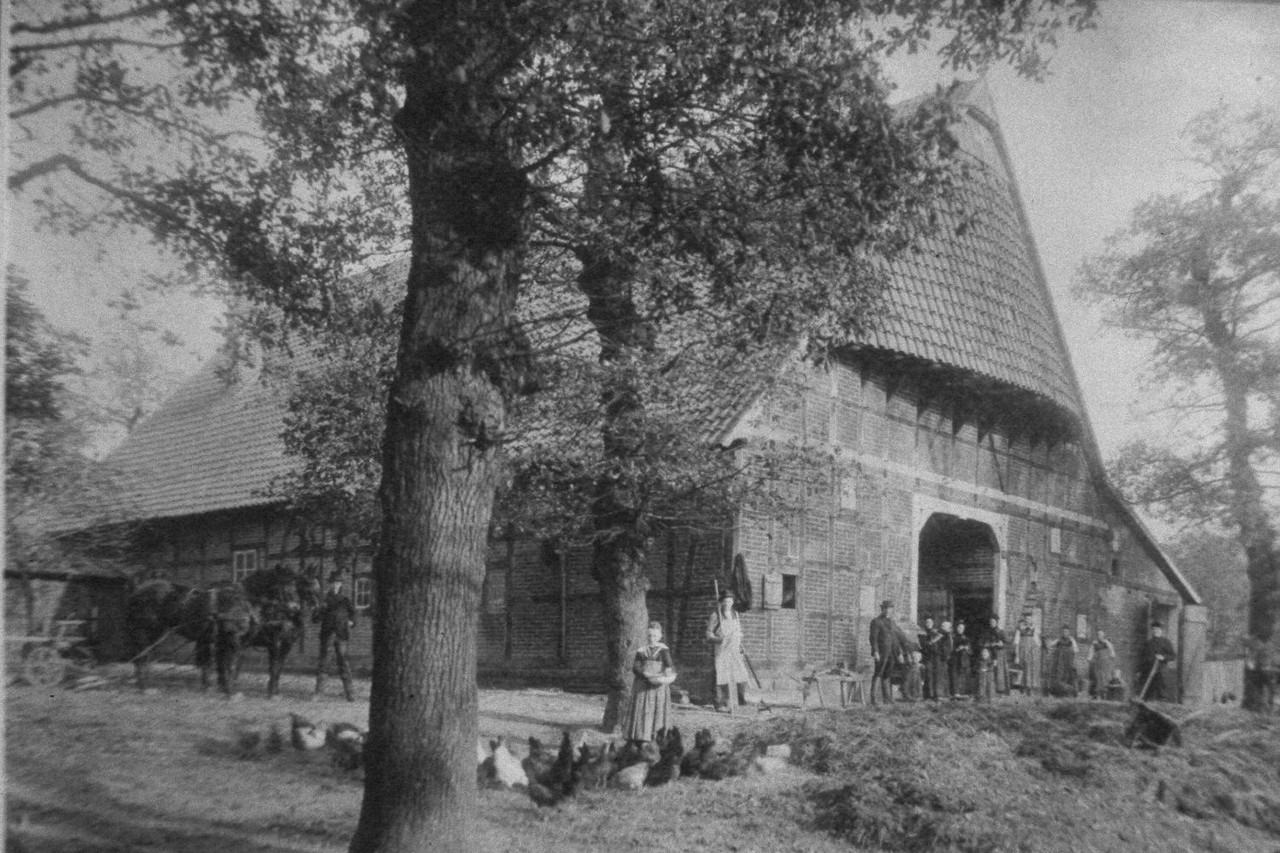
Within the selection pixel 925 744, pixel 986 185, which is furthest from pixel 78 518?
pixel 986 185

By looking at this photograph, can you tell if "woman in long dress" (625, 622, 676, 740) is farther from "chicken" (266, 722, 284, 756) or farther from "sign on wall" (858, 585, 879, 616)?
"sign on wall" (858, 585, 879, 616)

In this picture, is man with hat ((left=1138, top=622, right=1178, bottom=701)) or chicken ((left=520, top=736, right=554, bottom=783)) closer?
chicken ((left=520, top=736, right=554, bottom=783))

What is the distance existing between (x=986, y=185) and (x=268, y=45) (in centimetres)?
1375

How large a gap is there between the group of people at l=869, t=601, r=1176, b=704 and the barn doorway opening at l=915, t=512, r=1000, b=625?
0.38m

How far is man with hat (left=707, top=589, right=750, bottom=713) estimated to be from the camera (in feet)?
43.9

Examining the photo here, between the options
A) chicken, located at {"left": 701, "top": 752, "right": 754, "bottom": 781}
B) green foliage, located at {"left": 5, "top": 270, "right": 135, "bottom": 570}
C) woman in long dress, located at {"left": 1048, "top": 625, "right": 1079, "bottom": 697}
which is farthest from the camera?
woman in long dress, located at {"left": 1048, "top": 625, "right": 1079, "bottom": 697}

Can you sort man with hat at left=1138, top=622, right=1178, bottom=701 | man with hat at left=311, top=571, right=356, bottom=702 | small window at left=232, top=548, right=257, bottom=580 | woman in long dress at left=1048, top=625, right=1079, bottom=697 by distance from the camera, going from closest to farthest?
man with hat at left=311, top=571, right=356, bottom=702
man with hat at left=1138, top=622, right=1178, bottom=701
woman in long dress at left=1048, top=625, right=1079, bottom=697
small window at left=232, top=548, right=257, bottom=580

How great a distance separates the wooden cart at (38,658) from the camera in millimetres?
7289

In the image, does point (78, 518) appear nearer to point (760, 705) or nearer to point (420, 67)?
point (420, 67)

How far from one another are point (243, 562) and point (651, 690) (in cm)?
1244

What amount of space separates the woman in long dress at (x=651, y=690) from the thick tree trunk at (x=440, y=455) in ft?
14.9

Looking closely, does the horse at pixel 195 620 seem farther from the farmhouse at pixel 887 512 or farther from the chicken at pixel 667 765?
the chicken at pixel 667 765

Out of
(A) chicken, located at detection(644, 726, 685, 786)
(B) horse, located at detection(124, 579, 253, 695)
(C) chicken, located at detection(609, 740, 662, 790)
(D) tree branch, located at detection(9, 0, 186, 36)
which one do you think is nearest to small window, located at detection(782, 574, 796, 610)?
(C) chicken, located at detection(609, 740, 662, 790)

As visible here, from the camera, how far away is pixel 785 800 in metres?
8.48
